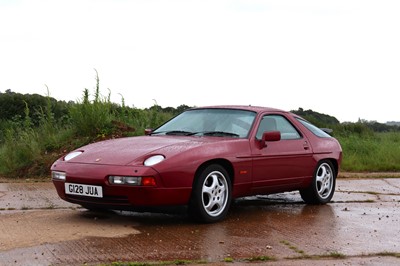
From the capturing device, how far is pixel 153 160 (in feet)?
21.0

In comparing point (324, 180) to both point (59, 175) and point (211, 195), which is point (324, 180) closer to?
point (211, 195)

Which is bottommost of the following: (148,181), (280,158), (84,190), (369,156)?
(369,156)

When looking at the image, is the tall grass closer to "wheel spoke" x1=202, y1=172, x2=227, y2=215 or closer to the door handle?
the door handle

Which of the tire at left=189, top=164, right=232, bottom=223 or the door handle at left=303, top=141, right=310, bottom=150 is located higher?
the door handle at left=303, top=141, right=310, bottom=150

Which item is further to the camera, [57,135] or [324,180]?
[57,135]

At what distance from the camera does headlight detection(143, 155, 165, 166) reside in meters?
6.35

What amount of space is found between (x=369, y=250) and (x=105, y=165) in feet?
8.53

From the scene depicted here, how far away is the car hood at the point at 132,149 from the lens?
6500mm

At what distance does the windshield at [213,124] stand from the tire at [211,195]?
67 cm

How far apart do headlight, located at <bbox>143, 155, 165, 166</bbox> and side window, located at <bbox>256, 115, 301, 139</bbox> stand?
1534mm

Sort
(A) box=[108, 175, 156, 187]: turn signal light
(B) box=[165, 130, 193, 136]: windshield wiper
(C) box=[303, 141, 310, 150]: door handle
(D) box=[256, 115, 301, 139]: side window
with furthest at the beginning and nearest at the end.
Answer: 1. (C) box=[303, 141, 310, 150]: door handle
2. (D) box=[256, 115, 301, 139]: side window
3. (B) box=[165, 130, 193, 136]: windshield wiper
4. (A) box=[108, 175, 156, 187]: turn signal light

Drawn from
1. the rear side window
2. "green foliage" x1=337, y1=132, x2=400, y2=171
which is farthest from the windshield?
"green foliage" x1=337, y1=132, x2=400, y2=171

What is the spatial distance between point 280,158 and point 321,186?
3.53 feet

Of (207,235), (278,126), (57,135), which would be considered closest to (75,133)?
(57,135)
